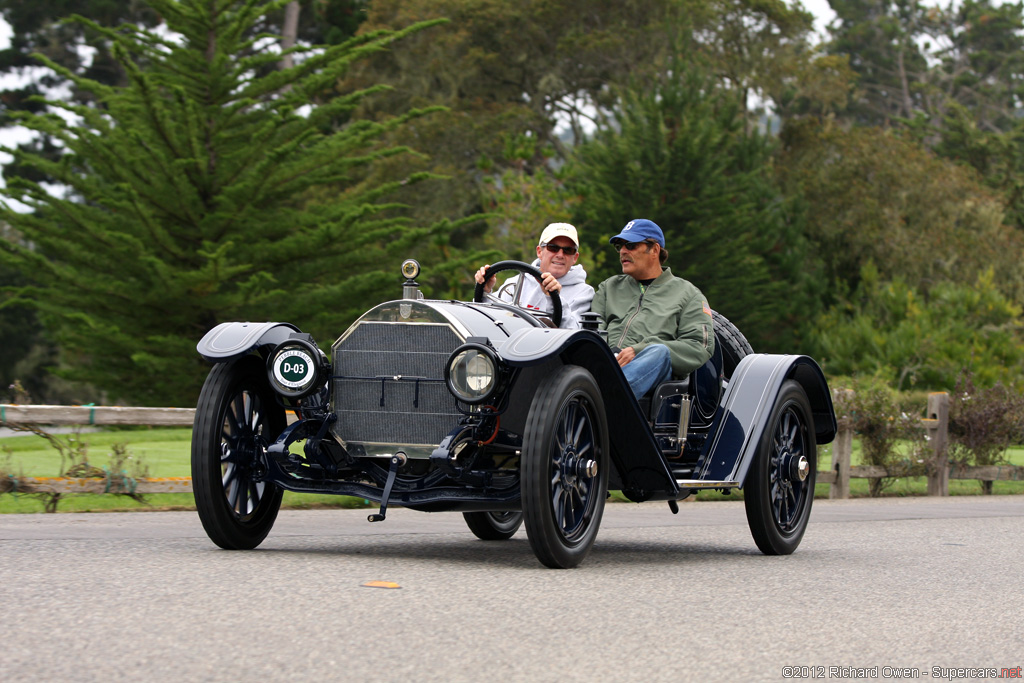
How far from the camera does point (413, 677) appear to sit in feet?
13.1

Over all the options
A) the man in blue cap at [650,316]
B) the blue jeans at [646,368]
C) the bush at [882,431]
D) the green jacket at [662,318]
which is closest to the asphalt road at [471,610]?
the blue jeans at [646,368]

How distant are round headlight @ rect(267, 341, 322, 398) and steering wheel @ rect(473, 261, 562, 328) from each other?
134cm

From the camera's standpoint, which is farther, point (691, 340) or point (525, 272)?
point (691, 340)

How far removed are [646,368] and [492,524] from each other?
1.53m

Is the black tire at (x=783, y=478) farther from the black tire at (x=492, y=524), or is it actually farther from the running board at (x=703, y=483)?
the black tire at (x=492, y=524)

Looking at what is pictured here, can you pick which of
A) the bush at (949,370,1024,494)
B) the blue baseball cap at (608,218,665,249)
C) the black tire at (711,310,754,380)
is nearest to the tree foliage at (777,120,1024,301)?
the bush at (949,370,1024,494)

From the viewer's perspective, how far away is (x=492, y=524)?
27.5ft

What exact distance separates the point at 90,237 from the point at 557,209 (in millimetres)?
10097

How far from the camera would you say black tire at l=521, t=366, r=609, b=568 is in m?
6.18

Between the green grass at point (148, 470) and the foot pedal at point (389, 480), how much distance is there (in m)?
4.10

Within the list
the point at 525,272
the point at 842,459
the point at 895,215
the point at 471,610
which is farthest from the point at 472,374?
the point at 895,215

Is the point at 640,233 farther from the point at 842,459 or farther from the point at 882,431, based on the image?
the point at 882,431

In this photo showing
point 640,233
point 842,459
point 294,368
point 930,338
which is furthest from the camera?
point 930,338

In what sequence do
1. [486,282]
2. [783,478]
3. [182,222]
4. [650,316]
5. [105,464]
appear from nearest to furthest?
1. [486,282]
2. [650,316]
3. [783,478]
4. [105,464]
5. [182,222]
